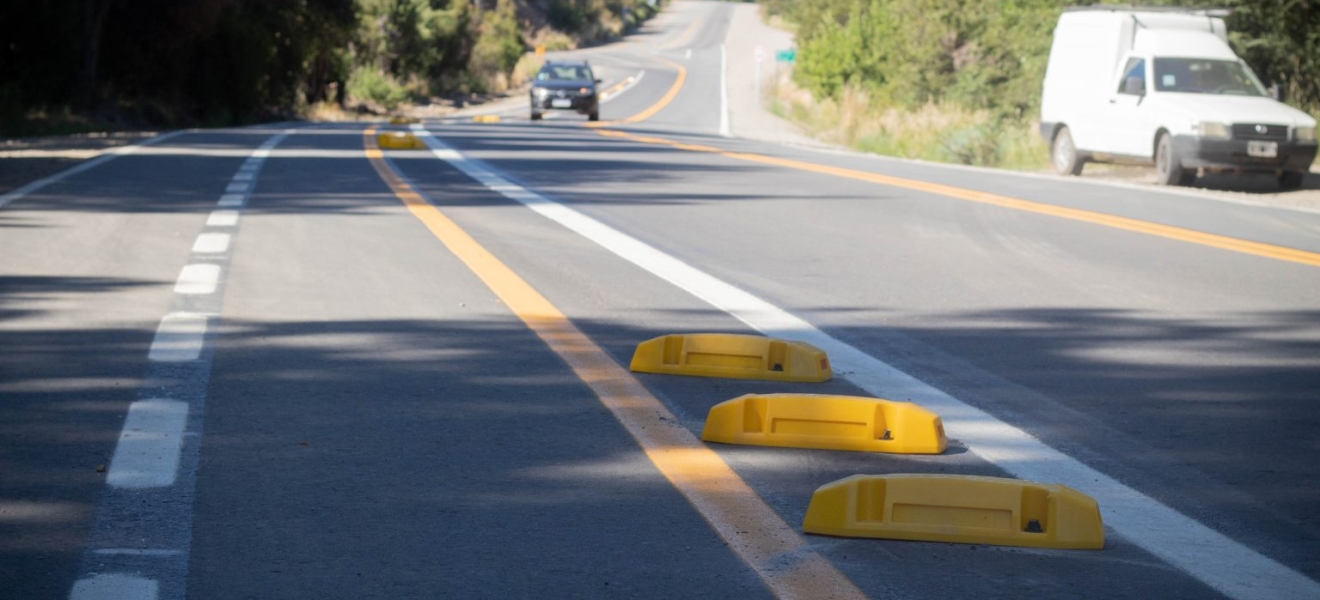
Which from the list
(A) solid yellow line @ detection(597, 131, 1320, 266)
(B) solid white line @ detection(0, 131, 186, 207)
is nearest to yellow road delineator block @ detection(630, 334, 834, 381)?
(A) solid yellow line @ detection(597, 131, 1320, 266)

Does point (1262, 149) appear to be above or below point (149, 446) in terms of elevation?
below

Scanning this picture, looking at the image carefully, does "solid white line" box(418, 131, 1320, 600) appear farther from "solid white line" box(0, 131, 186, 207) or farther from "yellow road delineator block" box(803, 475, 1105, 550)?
"solid white line" box(0, 131, 186, 207)

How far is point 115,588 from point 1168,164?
61.6 feet

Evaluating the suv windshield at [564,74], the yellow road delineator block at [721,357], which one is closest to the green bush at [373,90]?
the suv windshield at [564,74]

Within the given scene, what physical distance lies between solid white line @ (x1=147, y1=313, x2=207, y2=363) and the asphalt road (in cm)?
3

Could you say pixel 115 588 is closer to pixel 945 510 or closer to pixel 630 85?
pixel 945 510

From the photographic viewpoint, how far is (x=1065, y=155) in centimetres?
2397


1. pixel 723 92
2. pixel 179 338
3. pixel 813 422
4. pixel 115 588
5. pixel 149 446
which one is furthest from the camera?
pixel 723 92

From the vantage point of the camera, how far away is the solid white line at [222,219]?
12.2 m

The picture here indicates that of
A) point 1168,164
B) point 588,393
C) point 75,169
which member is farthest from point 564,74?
point 588,393

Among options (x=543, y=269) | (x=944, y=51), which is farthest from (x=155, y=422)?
(x=944, y=51)

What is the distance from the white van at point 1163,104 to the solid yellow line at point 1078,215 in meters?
3.89

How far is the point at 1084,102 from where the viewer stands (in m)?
Answer: 23.4

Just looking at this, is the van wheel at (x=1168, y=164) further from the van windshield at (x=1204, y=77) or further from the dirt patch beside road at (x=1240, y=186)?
the van windshield at (x=1204, y=77)
